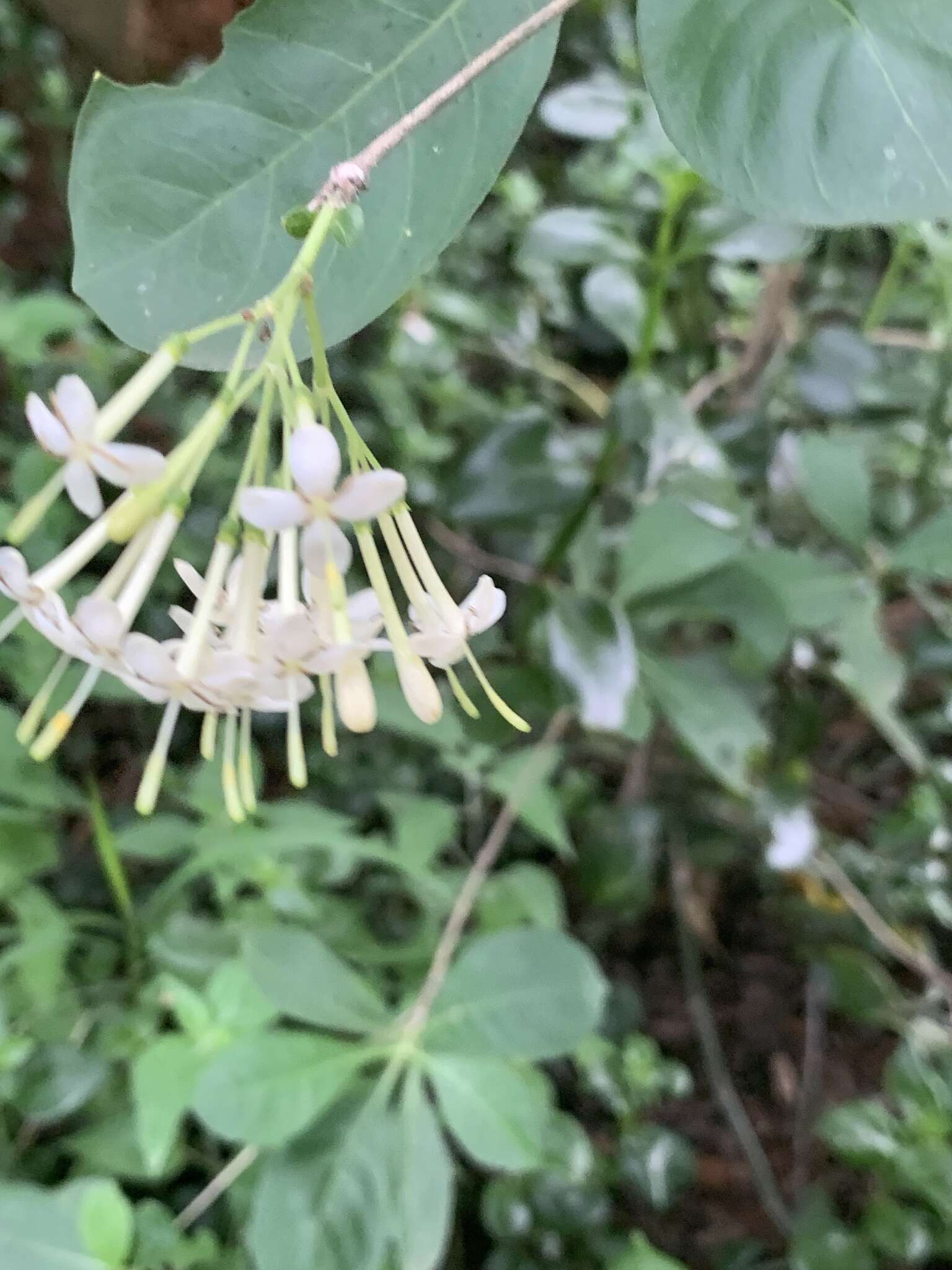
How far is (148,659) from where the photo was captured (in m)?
0.27

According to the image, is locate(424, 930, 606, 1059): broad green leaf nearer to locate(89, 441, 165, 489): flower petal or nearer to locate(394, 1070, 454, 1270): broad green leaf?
locate(394, 1070, 454, 1270): broad green leaf

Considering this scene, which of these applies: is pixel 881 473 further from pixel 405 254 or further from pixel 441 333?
pixel 405 254

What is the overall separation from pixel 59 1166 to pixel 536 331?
2.81 ft

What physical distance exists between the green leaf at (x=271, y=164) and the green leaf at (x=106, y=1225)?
44cm

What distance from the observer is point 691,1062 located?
899 mm

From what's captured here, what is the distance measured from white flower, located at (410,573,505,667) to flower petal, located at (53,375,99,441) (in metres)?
0.11

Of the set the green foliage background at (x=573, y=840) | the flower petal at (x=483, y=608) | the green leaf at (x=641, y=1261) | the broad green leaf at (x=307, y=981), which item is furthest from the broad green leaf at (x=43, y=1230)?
the flower petal at (x=483, y=608)

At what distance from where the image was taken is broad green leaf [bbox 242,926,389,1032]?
1.77 feet

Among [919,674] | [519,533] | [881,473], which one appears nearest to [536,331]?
[519,533]

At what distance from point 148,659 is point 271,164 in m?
0.18

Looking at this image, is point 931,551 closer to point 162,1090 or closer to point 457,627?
point 457,627

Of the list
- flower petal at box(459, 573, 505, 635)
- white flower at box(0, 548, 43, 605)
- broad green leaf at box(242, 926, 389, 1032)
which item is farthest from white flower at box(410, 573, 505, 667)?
broad green leaf at box(242, 926, 389, 1032)

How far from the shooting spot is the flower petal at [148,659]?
0.89ft

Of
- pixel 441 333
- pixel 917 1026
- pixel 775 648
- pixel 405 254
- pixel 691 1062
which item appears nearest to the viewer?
pixel 405 254
